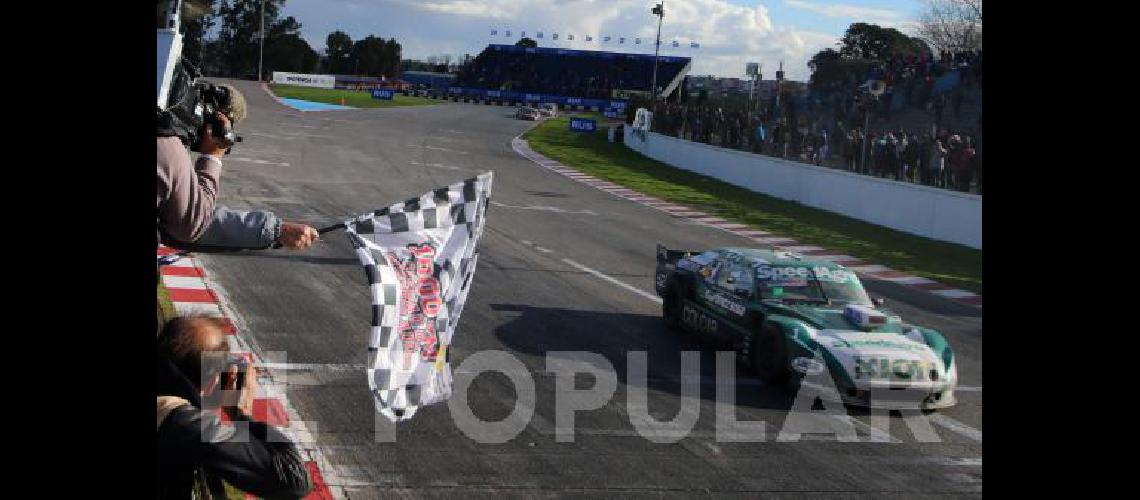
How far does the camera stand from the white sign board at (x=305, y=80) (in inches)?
3553

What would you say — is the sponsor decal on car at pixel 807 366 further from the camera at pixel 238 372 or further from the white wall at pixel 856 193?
the white wall at pixel 856 193

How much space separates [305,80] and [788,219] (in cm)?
7267

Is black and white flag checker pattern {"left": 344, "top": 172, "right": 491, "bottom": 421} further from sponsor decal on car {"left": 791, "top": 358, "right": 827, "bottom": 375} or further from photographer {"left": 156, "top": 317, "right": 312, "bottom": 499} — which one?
sponsor decal on car {"left": 791, "top": 358, "right": 827, "bottom": 375}

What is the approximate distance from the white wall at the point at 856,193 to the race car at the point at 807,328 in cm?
647

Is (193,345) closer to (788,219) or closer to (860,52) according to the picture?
(788,219)

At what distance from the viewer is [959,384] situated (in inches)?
436

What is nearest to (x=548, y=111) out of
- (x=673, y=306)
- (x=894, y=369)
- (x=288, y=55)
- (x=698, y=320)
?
(x=288, y=55)

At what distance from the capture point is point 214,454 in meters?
3.00

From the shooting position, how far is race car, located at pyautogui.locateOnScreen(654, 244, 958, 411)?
377 inches

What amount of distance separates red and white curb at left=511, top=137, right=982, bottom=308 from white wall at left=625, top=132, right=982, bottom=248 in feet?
4.42

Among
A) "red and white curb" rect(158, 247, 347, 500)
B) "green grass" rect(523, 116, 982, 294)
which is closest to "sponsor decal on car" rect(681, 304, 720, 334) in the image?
"red and white curb" rect(158, 247, 347, 500)

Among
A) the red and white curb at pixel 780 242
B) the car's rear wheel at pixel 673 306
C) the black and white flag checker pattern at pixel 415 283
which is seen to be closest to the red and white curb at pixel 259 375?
the black and white flag checker pattern at pixel 415 283

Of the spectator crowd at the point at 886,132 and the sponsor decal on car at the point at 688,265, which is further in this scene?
the spectator crowd at the point at 886,132

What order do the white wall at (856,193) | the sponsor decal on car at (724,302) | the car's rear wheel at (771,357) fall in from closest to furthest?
1. the car's rear wheel at (771,357)
2. the sponsor decal on car at (724,302)
3. the white wall at (856,193)
